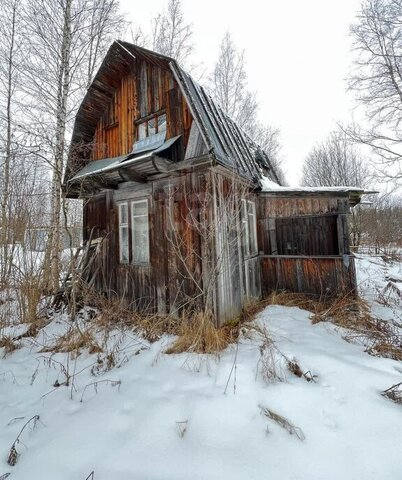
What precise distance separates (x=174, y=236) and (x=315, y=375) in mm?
3722

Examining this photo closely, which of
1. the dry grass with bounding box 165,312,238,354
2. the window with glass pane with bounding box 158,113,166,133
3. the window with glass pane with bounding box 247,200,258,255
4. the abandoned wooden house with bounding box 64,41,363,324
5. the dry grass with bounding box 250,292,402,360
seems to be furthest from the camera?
the window with glass pane with bounding box 247,200,258,255

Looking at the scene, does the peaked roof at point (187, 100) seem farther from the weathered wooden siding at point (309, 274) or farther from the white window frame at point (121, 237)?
the weathered wooden siding at point (309, 274)

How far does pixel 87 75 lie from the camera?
31.6 ft

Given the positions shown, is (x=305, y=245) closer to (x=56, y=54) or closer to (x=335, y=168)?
(x=56, y=54)

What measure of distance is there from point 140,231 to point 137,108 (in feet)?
10.9

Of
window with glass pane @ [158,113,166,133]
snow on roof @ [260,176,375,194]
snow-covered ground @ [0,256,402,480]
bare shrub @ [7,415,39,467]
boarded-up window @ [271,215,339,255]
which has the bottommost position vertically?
bare shrub @ [7,415,39,467]

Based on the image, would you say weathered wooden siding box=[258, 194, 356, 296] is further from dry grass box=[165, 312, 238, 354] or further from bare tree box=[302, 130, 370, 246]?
bare tree box=[302, 130, 370, 246]

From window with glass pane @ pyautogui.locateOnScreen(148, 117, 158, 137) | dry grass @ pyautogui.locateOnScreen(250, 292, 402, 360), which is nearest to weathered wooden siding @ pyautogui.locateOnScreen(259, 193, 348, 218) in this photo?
dry grass @ pyautogui.locateOnScreen(250, 292, 402, 360)

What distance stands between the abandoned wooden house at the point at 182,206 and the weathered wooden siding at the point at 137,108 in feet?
0.09

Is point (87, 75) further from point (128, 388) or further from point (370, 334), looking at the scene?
point (370, 334)

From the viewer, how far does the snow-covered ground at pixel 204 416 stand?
6.93 ft

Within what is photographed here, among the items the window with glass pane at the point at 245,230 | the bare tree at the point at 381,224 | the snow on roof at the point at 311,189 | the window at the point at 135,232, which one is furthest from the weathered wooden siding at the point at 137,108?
the bare tree at the point at 381,224

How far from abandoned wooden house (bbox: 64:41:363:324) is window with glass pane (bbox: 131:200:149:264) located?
0.03 meters

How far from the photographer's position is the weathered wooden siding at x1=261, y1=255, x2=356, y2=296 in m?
5.97
